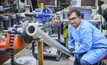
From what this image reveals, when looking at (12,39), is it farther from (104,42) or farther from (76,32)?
(104,42)

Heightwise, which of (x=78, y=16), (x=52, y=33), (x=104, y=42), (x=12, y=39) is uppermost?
(x=78, y=16)

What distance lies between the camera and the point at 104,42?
2617 millimetres

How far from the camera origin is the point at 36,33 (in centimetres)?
191

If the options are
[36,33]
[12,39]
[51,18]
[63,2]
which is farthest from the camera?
[63,2]

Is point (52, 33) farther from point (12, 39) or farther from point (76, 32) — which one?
point (12, 39)

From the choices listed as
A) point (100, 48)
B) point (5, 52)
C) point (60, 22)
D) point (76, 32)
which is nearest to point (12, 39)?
point (5, 52)

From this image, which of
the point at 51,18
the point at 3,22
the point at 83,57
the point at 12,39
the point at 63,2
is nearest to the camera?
the point at 12,39

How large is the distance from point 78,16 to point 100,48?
0.59m

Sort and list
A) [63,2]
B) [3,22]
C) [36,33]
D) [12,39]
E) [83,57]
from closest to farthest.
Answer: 1. [36,33]
2. [12,39]
3. [83,57]
4. [3,22]
5. [63,2]

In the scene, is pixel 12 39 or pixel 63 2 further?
pixel 63 2

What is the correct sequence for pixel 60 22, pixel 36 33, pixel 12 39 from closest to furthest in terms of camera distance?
pixel 36 33, pixel 12 39, pixel 60 22

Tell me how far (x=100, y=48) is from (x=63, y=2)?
7044 millimetres

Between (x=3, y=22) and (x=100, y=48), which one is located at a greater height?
(x=3, y=22)

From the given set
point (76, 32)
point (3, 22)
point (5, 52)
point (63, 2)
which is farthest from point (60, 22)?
point (63, 2)
